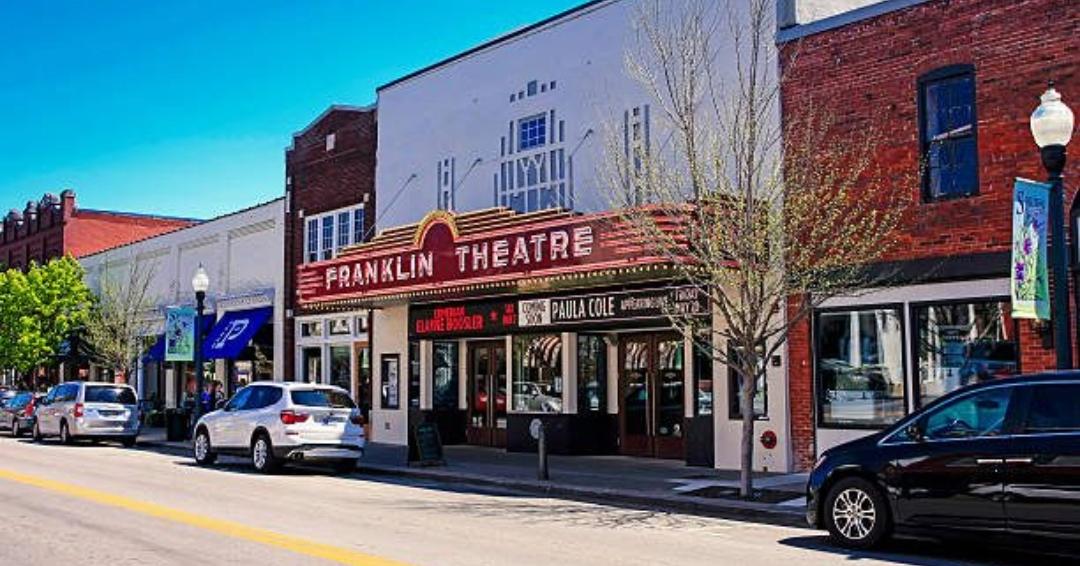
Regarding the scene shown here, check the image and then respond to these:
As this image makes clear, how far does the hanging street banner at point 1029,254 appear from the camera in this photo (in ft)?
37.8

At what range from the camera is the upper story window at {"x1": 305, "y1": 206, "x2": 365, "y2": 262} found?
92.8 feet

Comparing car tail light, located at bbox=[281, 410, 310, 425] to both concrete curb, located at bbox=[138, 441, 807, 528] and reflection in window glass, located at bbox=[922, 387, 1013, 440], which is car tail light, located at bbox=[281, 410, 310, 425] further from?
reflection in window glass, located at bbox=[922, 387, 1013, 440]

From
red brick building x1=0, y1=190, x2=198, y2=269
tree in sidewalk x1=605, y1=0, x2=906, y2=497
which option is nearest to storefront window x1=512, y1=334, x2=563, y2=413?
tree in sidewalk x1=605, y1=0, x2=906, y2=497

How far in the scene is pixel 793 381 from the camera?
1744 centimetres

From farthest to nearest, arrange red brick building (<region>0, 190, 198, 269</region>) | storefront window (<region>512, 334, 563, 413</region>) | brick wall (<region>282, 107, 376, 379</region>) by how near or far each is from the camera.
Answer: red brick building (<region>0, 190, 198, 269</region>), brick wall (<region>282, 107, 376, 379</region>), storefront window (<region>512, 334, 563, 413</region>)

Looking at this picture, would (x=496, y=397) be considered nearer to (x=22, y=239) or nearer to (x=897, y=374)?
(x=897, y=374)

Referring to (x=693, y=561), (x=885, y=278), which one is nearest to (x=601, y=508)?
(x=693, y=561)

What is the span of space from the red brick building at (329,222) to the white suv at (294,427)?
304 inches

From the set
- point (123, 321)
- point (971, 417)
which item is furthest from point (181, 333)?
point (971, 417)

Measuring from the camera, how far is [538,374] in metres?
23.0

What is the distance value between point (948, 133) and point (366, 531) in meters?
10.4

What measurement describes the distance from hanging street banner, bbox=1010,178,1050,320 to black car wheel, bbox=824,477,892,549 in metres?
2.77

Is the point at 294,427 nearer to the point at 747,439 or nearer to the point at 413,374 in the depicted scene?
the point at 413,374

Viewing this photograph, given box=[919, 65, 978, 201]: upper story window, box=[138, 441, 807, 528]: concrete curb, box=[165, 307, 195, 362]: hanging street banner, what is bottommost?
box=[138, 441, 807, 528]: concrete curb
